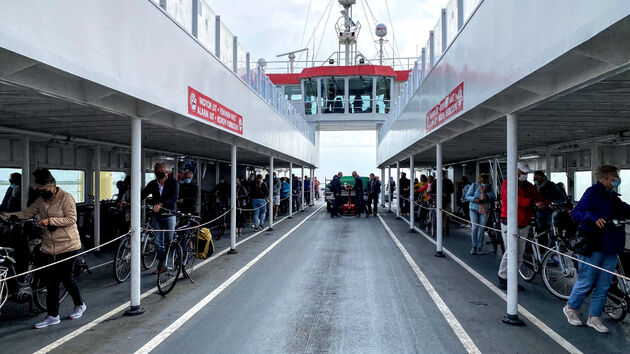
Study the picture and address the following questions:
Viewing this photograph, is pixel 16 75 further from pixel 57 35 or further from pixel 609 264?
pixel 609 264

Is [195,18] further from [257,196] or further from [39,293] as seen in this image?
[257,196]

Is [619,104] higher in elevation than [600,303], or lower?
higher

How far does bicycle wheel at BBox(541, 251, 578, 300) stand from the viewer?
19.7ft

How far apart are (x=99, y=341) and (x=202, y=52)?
15.1 ft

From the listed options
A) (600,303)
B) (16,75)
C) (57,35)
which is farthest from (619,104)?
(16,75)

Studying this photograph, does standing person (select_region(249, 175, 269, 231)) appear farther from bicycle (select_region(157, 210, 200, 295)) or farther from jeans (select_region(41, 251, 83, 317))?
jeans (select_region(41, 251, 83, 317))

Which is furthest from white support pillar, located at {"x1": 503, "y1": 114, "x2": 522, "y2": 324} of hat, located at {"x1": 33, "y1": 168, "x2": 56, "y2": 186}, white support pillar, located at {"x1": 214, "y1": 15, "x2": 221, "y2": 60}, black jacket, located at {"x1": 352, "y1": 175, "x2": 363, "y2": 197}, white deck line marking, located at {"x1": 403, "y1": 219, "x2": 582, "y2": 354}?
black jacket, located at {"x1": 352, "y1": 175, "x2": 363, "y2": 197}

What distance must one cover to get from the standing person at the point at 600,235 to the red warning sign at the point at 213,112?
5290 millimetres

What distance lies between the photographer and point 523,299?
584cm

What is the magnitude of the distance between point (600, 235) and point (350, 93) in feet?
86.2

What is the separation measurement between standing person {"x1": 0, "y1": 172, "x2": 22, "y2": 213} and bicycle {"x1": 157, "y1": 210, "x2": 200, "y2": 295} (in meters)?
2.99

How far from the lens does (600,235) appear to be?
4.48 m

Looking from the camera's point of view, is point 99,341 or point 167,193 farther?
point 167,193

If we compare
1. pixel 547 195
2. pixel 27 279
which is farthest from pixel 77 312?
pixel 547 195
